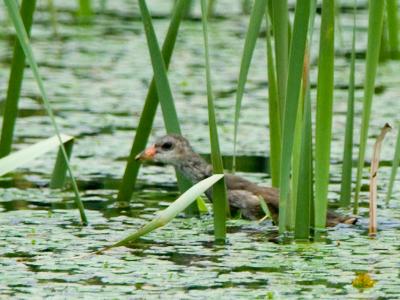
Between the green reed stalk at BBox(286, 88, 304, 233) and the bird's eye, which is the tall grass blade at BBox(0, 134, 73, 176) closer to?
the green reed stalk at BBox(286, 88, 304, 233)

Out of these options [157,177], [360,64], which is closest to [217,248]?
[157,177]

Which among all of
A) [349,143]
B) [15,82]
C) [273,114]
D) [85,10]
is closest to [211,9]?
[85,10]

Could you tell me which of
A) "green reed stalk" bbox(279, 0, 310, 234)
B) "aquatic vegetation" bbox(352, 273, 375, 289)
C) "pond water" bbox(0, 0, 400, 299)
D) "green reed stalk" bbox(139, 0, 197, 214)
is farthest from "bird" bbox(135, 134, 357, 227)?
"aquatic vegetation" bbox(352, 273, 375, 289)

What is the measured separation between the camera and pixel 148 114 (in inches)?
271

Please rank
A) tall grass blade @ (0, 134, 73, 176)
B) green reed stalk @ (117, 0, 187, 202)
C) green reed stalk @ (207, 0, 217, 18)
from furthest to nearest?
green reed stalk @ (207, 0, 217, 18) < green reed stalk @ (117, 0, 187, 202) < tall grass blade @ (0, 134, 73, 176)

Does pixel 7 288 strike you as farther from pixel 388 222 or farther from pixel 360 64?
pixel 360 64

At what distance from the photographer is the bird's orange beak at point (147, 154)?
7246 millimetres

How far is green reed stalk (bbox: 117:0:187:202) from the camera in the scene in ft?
21.1

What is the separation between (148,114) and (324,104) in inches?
47.8

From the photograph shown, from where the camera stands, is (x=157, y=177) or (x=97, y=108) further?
(x=97, y=108)

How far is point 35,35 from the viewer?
45.7 ft

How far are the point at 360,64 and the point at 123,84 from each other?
2394 mm

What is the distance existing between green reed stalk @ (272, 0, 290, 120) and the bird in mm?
951

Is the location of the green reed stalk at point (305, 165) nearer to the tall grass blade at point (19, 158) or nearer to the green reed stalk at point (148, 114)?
the green reed stalk at point (148, 114)
